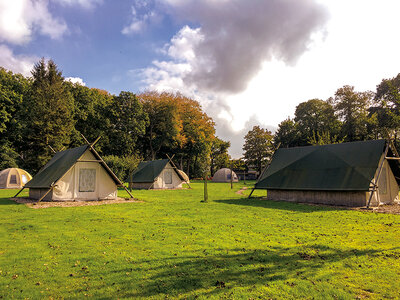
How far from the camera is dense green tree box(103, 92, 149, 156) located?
4584cm

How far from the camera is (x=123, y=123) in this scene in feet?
153

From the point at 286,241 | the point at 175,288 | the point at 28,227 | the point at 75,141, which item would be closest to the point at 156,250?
the point at 175,288

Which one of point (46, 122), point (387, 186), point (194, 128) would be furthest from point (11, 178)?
point (387, 186)

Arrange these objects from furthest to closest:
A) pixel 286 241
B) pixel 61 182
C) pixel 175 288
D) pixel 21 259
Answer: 1. pixel 61 182
2. pixel 286 241
3. pixel 21 259
4. pixel 175 288

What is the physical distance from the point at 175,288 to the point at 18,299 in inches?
108

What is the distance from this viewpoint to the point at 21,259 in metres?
6.66

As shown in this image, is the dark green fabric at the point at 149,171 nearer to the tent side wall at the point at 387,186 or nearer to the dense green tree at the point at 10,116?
the dense green tree at the point at 10,116

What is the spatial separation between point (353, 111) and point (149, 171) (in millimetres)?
39712

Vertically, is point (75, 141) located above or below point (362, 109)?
below

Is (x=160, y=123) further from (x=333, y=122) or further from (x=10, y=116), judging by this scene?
(x=333, y=122)

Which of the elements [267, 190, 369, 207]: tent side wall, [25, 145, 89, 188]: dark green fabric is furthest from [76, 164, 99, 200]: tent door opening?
[267, 190, 369, 207]: tent side wall

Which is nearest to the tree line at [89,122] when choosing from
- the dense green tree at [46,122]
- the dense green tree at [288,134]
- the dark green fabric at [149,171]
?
the dense green tree at [46,122]

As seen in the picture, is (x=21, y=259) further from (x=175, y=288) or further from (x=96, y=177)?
(x=96, y=177)

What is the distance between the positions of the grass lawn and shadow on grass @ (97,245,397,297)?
0.07 feet
